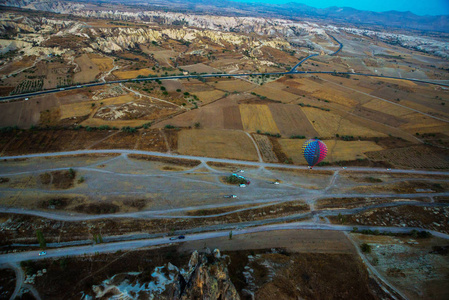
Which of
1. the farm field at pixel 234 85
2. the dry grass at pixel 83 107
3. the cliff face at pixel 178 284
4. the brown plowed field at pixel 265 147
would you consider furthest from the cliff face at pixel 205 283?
the farm field at pixel 234 85

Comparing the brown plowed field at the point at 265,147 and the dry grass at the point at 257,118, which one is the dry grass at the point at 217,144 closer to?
the brown plowed field at the point at 265,147

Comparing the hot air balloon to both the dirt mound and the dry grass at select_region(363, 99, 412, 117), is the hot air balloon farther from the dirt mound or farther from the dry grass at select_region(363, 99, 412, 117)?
the dry grass at select_region(363, 99, 412, 117)

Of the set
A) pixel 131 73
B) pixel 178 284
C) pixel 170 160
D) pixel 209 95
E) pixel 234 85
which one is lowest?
pixel 170 160

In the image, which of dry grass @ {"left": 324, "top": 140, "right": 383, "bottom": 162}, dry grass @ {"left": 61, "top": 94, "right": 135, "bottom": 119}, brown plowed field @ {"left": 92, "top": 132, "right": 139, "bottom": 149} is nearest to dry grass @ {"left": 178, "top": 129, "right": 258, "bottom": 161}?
brown plowed field @ {"left": 92, "top": 132, "right": 139, "bottom": 149}

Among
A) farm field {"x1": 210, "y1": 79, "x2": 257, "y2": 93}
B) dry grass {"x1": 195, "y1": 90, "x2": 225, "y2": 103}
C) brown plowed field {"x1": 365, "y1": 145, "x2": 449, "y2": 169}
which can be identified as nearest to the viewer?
brown plowed field {"x1": 365, "y1": 145, "x2": 449, "y2": 169}

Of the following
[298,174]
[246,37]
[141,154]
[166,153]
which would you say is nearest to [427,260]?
[298,174]

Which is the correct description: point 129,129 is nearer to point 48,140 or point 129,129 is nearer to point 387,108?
point 48,140

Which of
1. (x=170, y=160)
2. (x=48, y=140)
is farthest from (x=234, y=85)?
(x=48, y=140)

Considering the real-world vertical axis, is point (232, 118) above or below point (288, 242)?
above
